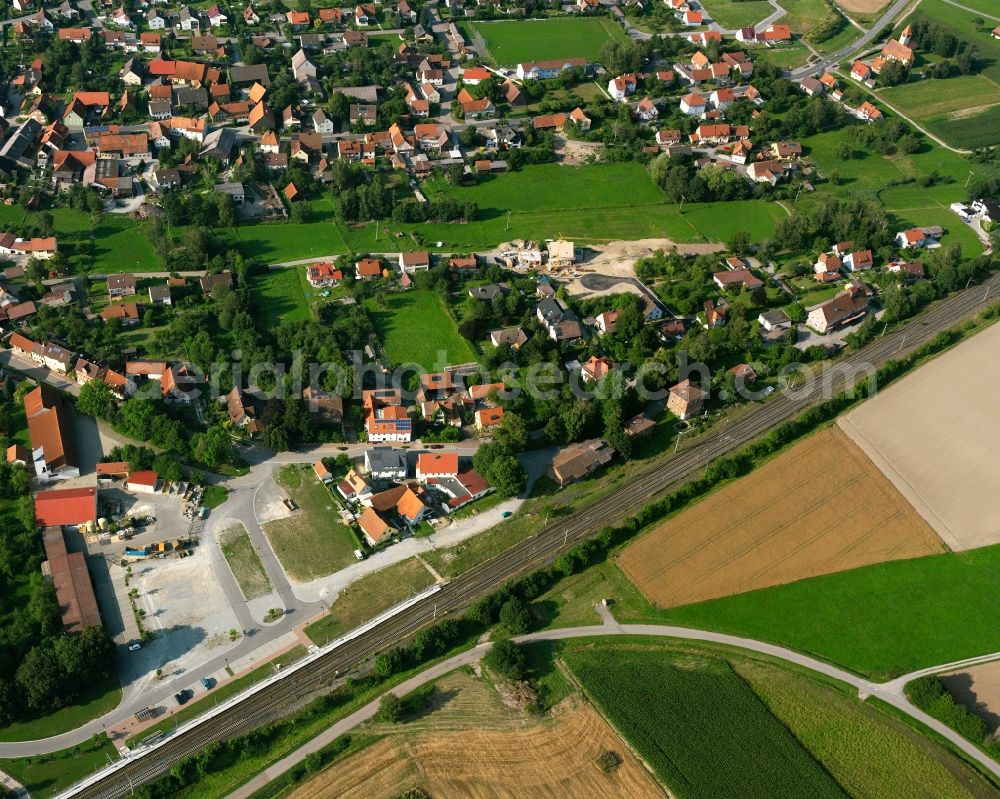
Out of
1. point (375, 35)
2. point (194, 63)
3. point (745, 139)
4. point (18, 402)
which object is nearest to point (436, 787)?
point (18, 402)

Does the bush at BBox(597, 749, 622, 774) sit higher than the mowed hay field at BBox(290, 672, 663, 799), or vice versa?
the bush at BBox(597, 749, 622, 774)

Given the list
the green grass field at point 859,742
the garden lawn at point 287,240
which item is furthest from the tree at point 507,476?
the garden lawn at point 287,240

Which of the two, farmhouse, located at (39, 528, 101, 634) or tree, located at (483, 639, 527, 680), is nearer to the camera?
tree, located at (483, 639, 527, 680)

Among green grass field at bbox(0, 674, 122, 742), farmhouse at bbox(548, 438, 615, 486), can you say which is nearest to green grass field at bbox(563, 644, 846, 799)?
farmhouse at bbox(548, 438, 615, 486)

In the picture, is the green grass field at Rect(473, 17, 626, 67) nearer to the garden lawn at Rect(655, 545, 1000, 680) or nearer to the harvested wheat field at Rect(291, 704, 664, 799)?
the garden lawn at Rect(655, 545, 1000, 680)

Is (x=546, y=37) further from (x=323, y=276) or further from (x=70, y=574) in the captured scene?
(x=70, y=574)

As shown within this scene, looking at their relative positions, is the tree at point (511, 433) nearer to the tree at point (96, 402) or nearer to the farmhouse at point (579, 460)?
the farmhouse at point (579, 460)
